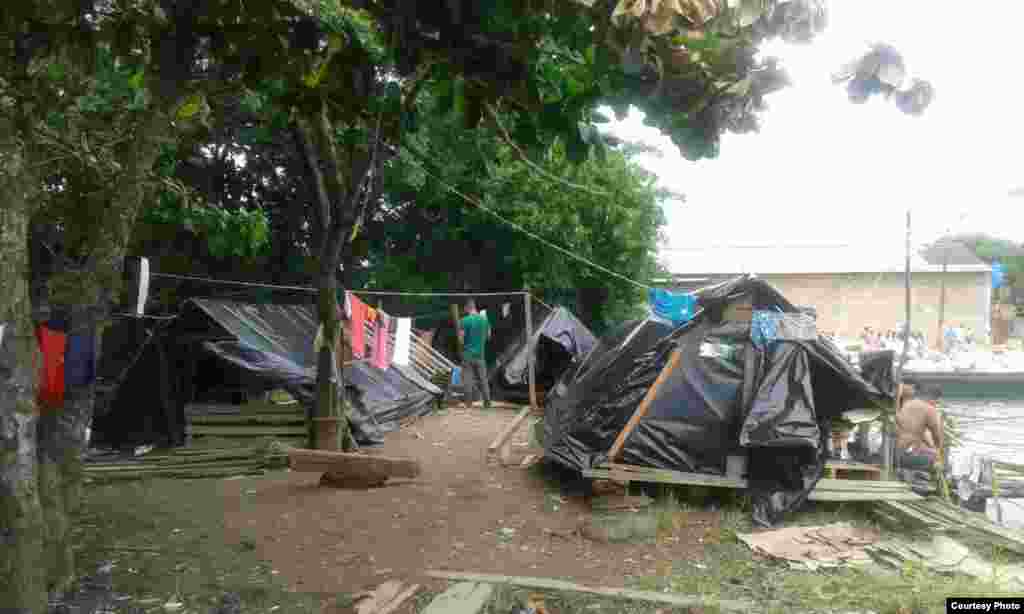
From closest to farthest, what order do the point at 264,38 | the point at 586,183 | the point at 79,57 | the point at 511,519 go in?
the point at 264,38
the point at 79,57
the point at 511,519
the point at 586,183

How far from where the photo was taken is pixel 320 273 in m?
7.28

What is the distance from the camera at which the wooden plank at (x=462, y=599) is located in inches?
165

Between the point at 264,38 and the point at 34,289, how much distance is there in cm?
620

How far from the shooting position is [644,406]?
6762 mm

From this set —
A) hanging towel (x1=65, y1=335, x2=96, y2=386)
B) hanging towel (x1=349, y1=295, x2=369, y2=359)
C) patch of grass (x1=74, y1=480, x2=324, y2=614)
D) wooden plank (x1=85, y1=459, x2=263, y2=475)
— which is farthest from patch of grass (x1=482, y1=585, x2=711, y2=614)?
hanging towel (x1=349, y1=295, x2=369, y2=359)

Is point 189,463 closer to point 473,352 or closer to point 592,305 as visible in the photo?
point 473,352

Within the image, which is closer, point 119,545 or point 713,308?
point 119,545

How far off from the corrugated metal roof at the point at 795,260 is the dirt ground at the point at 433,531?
15584mm

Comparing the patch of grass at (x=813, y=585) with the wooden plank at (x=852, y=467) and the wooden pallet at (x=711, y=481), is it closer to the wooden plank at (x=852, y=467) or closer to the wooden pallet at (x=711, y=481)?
the wooden pallet at (x=711, y=481)

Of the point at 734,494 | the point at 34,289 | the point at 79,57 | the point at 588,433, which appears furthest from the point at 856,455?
the point at 34,289

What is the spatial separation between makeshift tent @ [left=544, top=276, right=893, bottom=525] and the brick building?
15.6 meters

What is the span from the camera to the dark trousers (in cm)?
1287

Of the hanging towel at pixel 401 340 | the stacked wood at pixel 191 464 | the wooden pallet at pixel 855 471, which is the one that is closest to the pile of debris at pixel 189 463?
the stacked wood at pixel 191 464

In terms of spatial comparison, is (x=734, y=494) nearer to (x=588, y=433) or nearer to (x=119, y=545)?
(x=588, y=433)
